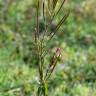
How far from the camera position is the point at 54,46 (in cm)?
502

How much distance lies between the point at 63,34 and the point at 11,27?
726mm

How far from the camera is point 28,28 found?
5332mm

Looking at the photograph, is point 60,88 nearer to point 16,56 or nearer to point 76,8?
point 16,56

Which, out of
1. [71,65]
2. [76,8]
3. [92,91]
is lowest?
[92,91]

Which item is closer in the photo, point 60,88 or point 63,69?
Answer: point 60,88

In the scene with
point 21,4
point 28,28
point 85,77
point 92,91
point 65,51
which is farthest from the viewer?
point 21,4

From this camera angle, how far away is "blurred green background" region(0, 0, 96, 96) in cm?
406

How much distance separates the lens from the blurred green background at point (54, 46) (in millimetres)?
4062

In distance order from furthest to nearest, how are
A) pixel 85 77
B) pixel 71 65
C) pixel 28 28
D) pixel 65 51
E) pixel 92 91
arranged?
pixel 28 28 < pixel 65 51 < pixel 71 65 < pixel 85 77 < pixel 92 91

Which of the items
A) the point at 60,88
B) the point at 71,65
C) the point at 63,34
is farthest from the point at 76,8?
the point at 60,88

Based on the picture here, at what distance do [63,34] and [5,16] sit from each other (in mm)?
839

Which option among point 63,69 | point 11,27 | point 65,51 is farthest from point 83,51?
point 11,27

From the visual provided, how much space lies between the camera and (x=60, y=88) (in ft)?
13.4

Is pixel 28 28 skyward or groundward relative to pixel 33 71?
skyward
